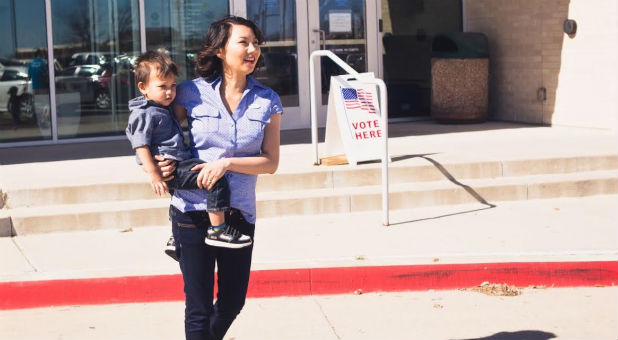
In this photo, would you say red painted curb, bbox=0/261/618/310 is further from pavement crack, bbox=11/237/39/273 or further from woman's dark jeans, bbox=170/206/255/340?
woman's dark jeans, bbox=170/206/255/340

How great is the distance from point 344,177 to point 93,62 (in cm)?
472

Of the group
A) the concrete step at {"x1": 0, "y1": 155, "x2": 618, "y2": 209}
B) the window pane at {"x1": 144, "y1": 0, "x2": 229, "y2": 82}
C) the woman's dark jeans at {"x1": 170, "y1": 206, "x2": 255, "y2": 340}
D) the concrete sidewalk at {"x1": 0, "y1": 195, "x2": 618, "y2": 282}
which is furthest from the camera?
the window pane at {"x1": 144, "y1": 0, "x2": 229, "y2": 82}

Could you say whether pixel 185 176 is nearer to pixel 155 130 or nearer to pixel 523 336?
pixel 155 130

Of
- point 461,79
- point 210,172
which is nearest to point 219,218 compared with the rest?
point 210,172

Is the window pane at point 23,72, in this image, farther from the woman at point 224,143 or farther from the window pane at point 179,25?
the woman at point 224,143

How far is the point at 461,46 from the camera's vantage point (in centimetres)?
1375

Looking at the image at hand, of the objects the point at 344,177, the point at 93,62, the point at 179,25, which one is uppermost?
the point at 179,25

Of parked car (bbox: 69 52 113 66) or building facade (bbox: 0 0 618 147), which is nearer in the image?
building facade (bbox: 0 0 618 147)

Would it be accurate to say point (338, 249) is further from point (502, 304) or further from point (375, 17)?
point (375, 17)

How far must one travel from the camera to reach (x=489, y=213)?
8930mm

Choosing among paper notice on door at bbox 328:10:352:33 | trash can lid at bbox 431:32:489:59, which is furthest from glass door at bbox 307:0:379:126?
trash can lid at bbox 431:32:489:59

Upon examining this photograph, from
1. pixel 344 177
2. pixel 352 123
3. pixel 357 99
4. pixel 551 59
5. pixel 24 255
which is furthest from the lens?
pixel 551 59

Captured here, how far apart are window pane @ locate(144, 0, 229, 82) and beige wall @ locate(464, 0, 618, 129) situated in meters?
4.08

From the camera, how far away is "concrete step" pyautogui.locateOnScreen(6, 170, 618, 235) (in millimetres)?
8531
